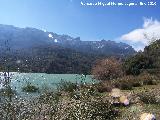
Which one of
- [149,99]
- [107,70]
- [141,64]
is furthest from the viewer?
[141,64]

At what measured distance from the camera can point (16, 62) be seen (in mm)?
4801

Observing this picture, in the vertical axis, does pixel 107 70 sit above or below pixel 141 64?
below

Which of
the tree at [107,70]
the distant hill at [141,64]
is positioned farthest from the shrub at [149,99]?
the distant hill at [141,64]

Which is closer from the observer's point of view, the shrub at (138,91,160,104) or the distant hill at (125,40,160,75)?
the shrub at (138,91,160,104)

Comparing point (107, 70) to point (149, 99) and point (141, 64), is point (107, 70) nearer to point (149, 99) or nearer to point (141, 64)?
point (141, 64)

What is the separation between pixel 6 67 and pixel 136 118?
891 centimetres

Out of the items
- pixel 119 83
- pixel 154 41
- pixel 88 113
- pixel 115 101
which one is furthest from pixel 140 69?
pixel 88 113

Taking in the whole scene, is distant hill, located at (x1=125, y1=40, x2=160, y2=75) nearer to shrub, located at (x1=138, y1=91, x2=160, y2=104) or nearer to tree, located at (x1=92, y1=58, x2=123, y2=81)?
tree, located at (x1=92, y1=58, x2=123, y2=81)

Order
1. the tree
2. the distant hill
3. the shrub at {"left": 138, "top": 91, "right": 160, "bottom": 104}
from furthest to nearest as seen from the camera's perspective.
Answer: the distant hill, the tree, the shrub at {"left": 138, "top": 91, "right": 160, "bottom": 104}

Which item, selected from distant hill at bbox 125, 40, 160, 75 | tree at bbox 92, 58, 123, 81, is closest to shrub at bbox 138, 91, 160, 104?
tree at bbox 92, 58, 123, 81

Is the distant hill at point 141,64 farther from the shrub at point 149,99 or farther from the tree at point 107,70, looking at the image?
the shrub at point 149,99

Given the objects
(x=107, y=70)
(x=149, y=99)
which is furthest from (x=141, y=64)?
(x=149, y=99)

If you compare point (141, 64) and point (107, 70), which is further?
point (141, 64)

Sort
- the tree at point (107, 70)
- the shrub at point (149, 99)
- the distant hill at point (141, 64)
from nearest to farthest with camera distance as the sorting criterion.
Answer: the shrub at point (149, 99), the tree at point (107, 70), the distant hill at point (141, 64)
